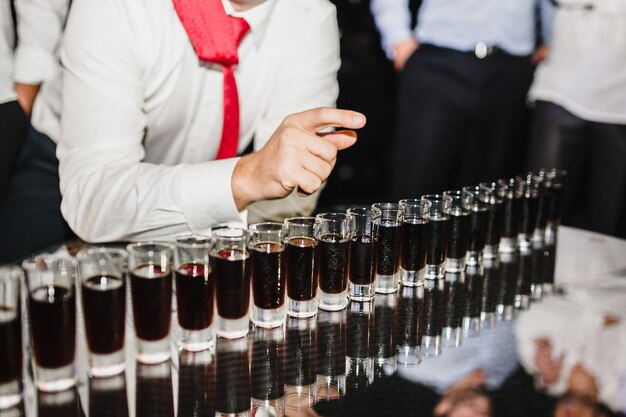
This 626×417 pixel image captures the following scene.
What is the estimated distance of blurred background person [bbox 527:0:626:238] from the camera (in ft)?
9.68

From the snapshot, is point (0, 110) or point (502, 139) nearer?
point (0, 110)

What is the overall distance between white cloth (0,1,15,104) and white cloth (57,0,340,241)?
0.53 metres

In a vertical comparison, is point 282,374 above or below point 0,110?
below

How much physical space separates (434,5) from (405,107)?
0.50 metres

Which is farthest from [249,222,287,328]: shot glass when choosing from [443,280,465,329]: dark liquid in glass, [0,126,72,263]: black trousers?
[0,126,72,263]: black trousers

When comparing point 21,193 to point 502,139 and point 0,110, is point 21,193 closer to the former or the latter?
point 0,110

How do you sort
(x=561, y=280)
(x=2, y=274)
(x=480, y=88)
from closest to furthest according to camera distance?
(x=2, y=274)
(x=561, y=280)
(x=480, y=88)

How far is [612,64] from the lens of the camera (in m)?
2.97

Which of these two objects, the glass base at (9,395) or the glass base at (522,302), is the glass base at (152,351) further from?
the glass base at (522,302)

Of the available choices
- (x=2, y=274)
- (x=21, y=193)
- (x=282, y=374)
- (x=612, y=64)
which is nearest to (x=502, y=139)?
(x=612, y=64)

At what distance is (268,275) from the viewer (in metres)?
1.26

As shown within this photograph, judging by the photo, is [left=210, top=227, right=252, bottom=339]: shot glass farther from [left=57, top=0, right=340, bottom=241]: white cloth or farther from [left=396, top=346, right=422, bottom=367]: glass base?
[left=57, top=0, right=340, bottom=241]: white cloth

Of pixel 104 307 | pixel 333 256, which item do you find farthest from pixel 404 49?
pixel 104 307

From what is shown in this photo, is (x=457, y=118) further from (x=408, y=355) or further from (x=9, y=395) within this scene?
(x=9, y=395)
